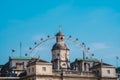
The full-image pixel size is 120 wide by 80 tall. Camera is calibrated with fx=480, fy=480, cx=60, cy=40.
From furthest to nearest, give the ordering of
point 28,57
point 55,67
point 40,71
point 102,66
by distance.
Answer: point 28,57, point 55,67, point 102,66, point 40,71

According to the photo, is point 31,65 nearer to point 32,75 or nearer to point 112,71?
point 32,75

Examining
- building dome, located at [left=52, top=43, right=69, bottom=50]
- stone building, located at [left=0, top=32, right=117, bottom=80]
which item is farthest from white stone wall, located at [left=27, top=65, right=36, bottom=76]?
building dome, located at [left=52, top=43, right=69, bottom=50]

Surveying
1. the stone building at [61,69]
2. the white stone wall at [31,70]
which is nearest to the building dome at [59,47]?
the stone building at [61,69]

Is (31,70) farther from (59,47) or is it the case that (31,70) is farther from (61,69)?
(59,47)

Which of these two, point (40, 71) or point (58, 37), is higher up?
point (58, 37)

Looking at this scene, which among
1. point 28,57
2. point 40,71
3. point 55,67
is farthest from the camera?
point 28,57

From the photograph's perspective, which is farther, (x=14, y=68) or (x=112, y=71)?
(x=14, y=68)

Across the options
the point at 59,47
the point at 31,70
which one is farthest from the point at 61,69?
the point at 31,70

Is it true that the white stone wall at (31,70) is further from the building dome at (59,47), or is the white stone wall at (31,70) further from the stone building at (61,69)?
the building dome at (59,47)

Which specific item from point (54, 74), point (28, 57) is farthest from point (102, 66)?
point (28, 57)

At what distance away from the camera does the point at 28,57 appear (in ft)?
376

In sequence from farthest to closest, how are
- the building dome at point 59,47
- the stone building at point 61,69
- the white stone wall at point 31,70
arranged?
1. the building dome at point 59,47
2. the stone building at point 61,69
3. the white stone wall at point 31,70

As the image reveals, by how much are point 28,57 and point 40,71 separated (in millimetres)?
31362

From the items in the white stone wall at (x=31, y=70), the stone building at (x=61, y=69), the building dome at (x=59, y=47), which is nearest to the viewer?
the white stone wall at (x=31, y=70)
